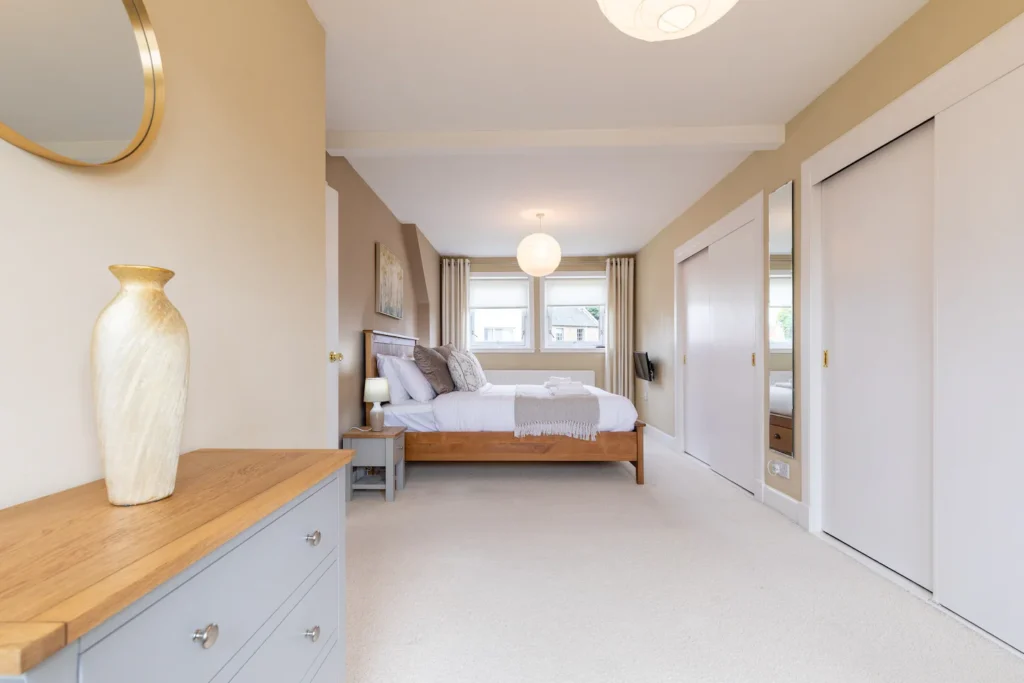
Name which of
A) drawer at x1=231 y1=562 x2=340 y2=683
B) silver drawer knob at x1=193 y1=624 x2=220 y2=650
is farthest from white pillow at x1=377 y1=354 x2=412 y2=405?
silver drawer knob at x1=193 y1=624 x2=220 y2=650

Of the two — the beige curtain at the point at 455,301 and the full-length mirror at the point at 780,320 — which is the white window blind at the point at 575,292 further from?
the full-length mirror at the point at 780,320

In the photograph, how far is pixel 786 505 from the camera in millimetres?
3098

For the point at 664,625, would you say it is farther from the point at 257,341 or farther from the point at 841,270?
the point at 841,270

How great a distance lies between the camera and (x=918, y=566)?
2186 millimetres

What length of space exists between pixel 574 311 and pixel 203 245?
634cm

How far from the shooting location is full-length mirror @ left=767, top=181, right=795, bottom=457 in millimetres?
3072

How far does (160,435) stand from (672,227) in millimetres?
5339

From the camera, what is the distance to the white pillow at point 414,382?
13.7 feet

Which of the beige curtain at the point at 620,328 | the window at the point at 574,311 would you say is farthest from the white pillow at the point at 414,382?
the beige curtain at the point at 620,328

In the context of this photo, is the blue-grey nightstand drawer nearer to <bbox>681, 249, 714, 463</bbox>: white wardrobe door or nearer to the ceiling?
the ceiling

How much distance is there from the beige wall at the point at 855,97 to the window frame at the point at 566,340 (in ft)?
5.98

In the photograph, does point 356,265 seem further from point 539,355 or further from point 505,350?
point 539,355

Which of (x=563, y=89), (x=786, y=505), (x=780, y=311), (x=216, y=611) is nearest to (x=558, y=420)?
(x=786, y=505)

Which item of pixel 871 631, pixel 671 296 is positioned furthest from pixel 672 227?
pixel 871 631
